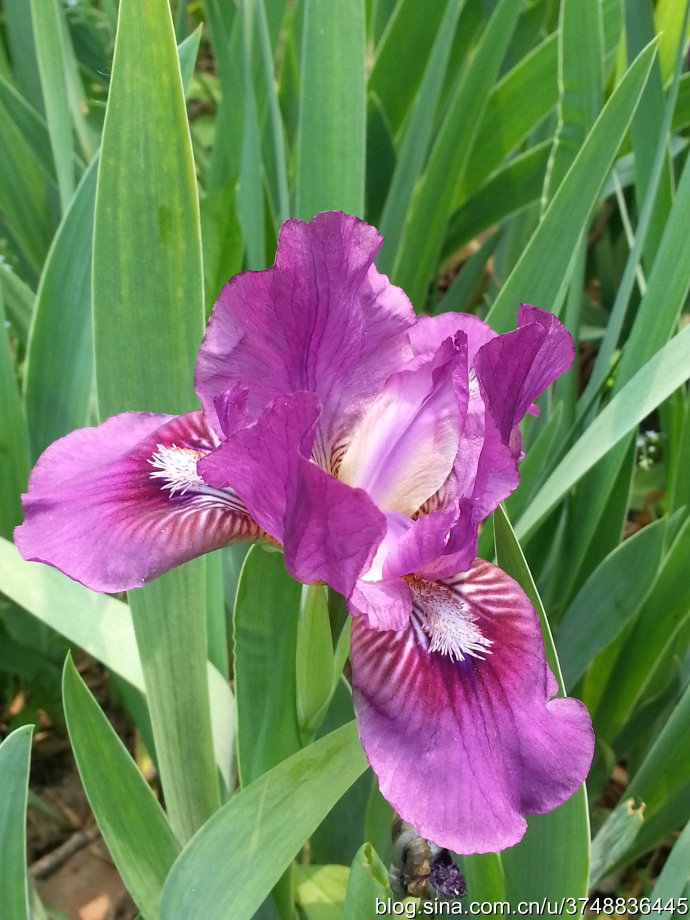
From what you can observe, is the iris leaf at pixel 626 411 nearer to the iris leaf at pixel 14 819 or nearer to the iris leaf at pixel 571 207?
the iris leaf at pixel 571 207

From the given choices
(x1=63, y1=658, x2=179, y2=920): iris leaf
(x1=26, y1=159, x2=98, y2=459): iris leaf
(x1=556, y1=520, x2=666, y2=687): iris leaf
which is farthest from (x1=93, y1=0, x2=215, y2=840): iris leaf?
(x1=556, y1=520, x2=666, y2=687): iris leaf

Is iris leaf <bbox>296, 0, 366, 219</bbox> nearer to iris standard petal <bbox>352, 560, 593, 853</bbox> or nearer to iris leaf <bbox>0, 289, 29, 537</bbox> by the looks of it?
iris leaf <bbox>0, 289, 29, 537</bbox>

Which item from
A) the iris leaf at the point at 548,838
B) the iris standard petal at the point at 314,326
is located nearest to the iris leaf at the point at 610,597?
the iris leaf at the point at 548,838

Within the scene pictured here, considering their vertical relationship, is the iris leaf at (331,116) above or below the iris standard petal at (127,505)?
above

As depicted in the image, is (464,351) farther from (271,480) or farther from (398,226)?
(398,226)

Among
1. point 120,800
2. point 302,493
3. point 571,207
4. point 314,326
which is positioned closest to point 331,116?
point 571,207

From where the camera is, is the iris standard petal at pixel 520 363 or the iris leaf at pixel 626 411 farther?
the iris leaf at pixel 626 411

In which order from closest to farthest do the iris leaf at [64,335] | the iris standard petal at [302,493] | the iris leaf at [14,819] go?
the iris standard petal at [302,493]
the iris leaf at [14,819]
the iris leaf at [64,335]

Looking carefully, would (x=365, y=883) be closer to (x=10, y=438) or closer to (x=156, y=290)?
(x=156, y=290)
